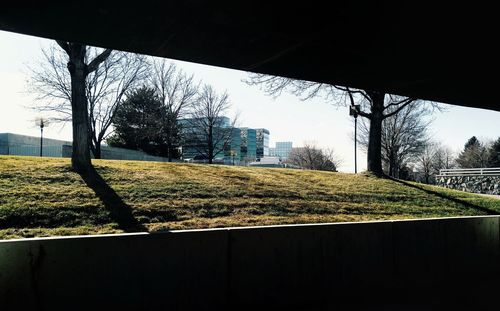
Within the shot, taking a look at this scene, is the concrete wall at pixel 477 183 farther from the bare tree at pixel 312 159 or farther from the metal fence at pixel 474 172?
the bare tree at pixel 312 159

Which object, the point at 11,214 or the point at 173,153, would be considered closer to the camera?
the point at 11,214

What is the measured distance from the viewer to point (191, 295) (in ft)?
17.9

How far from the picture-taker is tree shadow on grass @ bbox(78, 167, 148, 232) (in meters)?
9.49

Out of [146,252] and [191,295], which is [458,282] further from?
[146,252]

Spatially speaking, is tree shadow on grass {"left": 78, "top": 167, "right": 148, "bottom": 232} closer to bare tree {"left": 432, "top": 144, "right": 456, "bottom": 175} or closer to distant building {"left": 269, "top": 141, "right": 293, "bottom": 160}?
bare tree {"left": 432, "top": 144, "right": 456, "bottom": 175}

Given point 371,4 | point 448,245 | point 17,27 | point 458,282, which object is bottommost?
point 458,282

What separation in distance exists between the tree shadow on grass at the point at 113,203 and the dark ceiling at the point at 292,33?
5.16m

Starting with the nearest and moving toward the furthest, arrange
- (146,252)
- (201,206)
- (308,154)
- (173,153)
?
(146,252) → (201,206) → (173,153) → (308,154)

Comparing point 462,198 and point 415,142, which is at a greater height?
point 415,142

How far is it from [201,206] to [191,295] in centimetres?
617

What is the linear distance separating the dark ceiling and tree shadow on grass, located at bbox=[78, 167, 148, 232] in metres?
5.16

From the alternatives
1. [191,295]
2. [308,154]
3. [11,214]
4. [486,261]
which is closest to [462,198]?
[486,261]

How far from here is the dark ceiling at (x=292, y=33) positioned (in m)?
4.46

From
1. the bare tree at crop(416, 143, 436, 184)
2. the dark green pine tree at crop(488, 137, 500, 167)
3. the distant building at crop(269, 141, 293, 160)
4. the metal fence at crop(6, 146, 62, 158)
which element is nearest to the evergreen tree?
the dark green pine tree at crop(488, 137, 500, 167)
